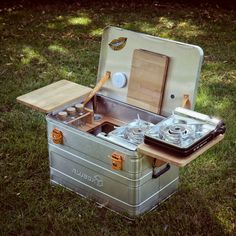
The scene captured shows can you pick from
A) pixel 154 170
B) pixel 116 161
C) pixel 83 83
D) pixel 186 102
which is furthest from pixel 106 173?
pixel 83 83

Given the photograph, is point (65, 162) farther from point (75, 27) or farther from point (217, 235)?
point (75, 27)

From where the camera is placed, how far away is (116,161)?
10.1 feet

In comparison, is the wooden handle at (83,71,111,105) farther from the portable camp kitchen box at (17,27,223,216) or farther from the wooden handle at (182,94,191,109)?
the wooden handle at (182,94,191,109)

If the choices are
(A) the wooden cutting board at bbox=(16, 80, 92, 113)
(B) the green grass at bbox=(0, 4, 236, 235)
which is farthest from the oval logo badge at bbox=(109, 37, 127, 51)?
(B) the green grass at bbox=(0, 4, 236, 235)

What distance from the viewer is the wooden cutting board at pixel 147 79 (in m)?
3.40

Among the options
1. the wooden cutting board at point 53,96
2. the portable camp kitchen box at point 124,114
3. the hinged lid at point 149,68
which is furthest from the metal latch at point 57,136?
the hinged lid at point 149,68

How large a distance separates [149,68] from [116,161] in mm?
699

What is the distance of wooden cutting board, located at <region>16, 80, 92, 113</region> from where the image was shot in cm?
343

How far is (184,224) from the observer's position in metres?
3.21

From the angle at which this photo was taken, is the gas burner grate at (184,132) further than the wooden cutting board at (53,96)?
No

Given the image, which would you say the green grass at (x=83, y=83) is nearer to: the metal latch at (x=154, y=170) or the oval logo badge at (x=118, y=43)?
the metal latch at (x=154, y=170)

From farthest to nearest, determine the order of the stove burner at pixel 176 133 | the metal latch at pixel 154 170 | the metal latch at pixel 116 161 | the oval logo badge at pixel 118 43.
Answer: the oval logo badge at pixel 118 43 → the metal latch at pixel 154 170 → the metal latch at pixel 116 161 → the stove burner at pixel 176 133

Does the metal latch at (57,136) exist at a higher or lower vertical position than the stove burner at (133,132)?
lower

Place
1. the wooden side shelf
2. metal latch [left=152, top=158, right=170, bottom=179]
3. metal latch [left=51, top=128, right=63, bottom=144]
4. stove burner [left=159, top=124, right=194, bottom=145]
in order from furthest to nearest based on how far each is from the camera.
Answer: metal latch [left=51, top=128, right=63, bottom=144] → metal latch [left=152, top=158, right=170, bottom=179] → stove burner [left=159, top=124, right=194, bottom=145] → the wooden side shelf
